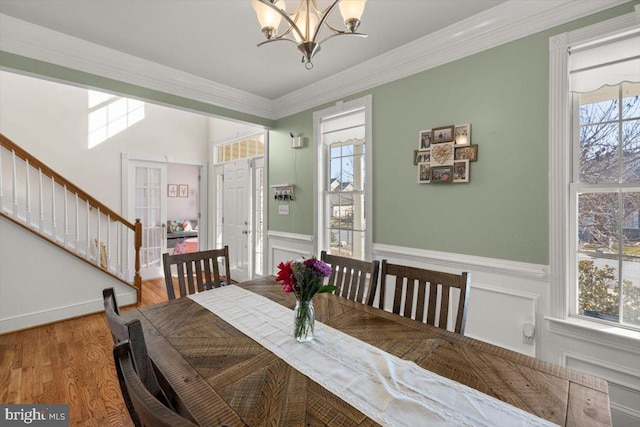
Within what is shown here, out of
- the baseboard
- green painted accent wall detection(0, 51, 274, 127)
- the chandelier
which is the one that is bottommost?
the baseboard

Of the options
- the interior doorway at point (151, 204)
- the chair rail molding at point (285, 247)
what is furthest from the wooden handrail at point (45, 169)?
the chair rail molding at point (285, 247)

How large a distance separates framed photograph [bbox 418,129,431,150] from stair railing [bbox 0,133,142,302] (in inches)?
148

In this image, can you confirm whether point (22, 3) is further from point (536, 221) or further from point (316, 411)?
point (536, 221)

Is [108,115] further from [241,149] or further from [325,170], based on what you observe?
[325,170]

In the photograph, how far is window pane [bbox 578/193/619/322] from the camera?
70.8 inches

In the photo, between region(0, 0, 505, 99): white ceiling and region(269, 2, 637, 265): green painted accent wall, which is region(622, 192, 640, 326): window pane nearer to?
region(269, 2, 637, 265): green painted accent wall

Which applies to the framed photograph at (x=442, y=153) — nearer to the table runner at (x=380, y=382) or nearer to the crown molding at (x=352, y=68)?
the crown molding at (x=352, y=68)

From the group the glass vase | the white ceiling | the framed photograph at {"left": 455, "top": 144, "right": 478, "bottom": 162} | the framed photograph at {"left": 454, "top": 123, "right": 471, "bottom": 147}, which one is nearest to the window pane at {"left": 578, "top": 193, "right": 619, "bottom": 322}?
the framed photograph at {"left": 455, "top": 144, "right": 478, "bottom": 162}

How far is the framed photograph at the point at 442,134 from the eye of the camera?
2360 mm

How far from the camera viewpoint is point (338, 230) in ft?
11.1

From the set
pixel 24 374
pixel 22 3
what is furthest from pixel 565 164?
pixel 24 374

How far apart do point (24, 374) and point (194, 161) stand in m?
4.02

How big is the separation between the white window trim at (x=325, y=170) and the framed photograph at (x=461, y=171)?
2.66 feet

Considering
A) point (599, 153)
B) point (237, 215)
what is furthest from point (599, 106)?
point (237, 215)
